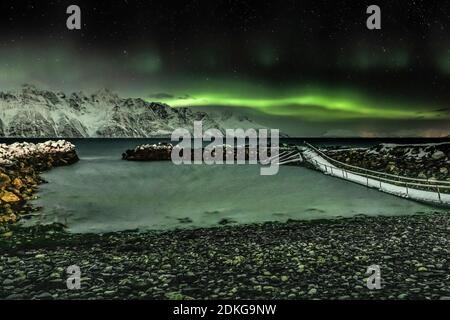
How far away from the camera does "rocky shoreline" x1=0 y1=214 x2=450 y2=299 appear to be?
8.19 metres

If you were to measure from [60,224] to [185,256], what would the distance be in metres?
8.00

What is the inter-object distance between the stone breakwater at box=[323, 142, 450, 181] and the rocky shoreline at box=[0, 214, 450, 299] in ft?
52.5

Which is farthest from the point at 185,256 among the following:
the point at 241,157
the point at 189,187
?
the point at 241,157

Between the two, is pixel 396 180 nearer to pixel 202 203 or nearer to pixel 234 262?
pixel 202 203

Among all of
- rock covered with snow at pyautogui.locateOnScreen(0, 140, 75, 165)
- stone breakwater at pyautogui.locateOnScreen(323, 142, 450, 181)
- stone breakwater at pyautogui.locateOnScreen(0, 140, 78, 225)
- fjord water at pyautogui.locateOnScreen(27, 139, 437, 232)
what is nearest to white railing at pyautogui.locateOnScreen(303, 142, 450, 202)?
fjord water at pyautogui.locateOnScreen(27, 139, 437, 232)

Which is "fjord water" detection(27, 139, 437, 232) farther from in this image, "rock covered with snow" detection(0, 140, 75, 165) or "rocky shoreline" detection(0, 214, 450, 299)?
"rock covered with snow" detection(0, 140, 75, 165)

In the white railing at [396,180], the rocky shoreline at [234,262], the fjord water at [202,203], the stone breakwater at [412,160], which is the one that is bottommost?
the fjord water at [202,203]

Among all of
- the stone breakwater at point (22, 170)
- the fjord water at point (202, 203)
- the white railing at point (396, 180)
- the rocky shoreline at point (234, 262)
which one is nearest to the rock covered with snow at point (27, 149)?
the stone breakwater at point (22, 170)

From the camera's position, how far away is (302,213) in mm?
18594

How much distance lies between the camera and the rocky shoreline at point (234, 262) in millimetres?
8188

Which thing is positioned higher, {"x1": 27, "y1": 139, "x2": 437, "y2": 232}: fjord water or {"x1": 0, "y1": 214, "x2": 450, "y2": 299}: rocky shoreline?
{"x1": 0, "y1": 214, "x2": 450, "y2": 299}: rocky shoreline

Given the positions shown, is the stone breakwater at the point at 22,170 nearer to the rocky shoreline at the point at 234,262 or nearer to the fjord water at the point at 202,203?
the fjord water at the point at 202,203

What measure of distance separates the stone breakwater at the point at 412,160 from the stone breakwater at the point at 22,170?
28156mm

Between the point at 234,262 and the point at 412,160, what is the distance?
96.2 feet
